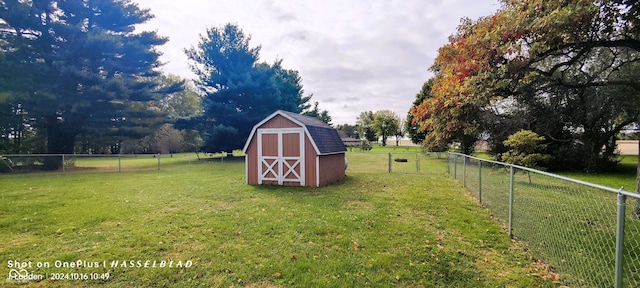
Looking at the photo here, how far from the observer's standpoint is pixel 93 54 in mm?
17750

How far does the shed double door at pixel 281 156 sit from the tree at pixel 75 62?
13.2 metres

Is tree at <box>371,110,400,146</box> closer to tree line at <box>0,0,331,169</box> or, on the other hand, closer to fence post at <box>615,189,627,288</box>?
tree line at <box>0,0,331,169</box>

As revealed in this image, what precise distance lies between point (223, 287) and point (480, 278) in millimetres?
2934

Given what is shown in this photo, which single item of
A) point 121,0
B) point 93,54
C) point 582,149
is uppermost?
point 121,0

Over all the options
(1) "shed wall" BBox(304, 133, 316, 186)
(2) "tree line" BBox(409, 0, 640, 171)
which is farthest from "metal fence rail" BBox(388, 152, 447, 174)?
(2) "tree line" BBox(409, 0, 640, 171)

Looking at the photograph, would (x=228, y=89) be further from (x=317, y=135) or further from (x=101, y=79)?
(x=317, y=135)

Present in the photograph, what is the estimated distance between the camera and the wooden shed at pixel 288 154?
9.76 m

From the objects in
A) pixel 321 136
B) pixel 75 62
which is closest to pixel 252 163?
pixel 321 136

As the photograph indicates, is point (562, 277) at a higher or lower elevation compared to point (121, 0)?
lower

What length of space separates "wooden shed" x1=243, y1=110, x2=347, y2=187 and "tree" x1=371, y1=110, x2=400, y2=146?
5530 cm

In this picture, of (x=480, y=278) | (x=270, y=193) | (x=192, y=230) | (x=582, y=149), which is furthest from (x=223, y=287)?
(x=582, y=149)

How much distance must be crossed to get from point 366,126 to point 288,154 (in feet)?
203

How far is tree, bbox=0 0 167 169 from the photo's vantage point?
15.7 meters

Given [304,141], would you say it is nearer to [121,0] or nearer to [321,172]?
[321,172]
